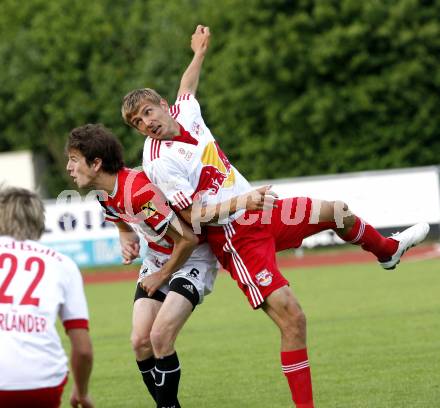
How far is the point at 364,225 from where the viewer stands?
6898 millimetres

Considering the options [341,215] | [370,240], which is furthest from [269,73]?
[341,215]

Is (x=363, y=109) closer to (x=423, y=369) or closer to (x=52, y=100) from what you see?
(x=52, y=100)

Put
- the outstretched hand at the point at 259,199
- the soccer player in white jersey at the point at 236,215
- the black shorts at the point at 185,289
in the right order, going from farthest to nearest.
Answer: the black shorts at the point at 185,289 < the soccer player in white jersey at the point at 236,215 < the outstretched hand at the point at 259,199

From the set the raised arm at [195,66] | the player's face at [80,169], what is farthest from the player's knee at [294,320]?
the raised arm at [195,66]

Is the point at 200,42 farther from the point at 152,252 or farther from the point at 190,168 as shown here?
the point at 152,252

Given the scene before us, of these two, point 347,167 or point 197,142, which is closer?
point 197,142

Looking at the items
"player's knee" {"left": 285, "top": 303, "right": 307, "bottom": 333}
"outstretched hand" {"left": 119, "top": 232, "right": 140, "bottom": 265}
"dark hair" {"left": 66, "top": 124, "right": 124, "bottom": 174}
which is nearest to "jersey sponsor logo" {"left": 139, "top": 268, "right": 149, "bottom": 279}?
"outstretched hand" {"left": 119, "top": 232, "right": 140, "bottom": 265}

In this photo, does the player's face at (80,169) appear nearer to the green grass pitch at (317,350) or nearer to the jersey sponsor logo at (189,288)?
the jersey sponsor logo at (189,288)

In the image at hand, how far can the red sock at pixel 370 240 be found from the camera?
6.86m

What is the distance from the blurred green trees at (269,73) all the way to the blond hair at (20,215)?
21.5 meters

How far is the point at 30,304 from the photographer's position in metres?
4.26

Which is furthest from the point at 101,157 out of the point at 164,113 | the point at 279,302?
the point at 279,302

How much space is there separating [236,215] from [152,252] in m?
0.72

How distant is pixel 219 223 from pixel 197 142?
543 millimetres
